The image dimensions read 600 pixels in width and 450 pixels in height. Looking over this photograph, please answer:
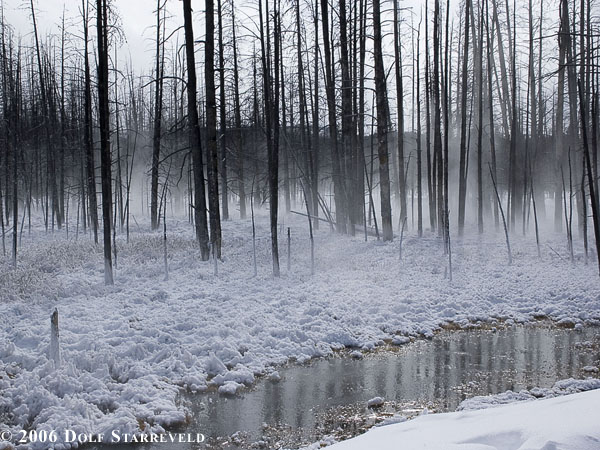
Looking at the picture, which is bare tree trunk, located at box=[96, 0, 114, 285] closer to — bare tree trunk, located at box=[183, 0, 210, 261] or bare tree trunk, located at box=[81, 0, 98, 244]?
bare tree trunk, located at box=[81, 0, 98, 244]

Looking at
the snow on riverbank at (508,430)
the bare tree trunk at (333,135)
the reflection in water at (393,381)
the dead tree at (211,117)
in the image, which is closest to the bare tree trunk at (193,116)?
the dead tree at (211,117)

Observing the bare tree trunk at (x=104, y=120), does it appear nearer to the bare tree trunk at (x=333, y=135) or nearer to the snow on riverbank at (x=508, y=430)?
the bare tree trunk at (x=333, y=135)

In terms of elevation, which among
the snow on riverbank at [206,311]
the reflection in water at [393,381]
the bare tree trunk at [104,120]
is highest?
the bare tree trunk at [104,120]

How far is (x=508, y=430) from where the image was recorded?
10.7 ft

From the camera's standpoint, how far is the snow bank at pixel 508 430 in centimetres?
292

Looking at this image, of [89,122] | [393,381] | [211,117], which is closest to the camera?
[393,381]

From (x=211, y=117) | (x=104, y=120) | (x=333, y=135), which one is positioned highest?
(x=333, y=135)

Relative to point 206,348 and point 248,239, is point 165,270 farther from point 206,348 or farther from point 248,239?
point 248,239

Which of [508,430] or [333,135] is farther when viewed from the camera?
[333,135]

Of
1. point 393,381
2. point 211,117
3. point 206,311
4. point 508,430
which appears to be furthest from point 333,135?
point 508,430

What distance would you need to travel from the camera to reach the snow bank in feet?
9.57

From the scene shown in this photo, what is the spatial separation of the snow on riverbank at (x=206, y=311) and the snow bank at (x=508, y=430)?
2926mm

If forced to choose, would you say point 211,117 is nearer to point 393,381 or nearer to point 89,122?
point 89,122

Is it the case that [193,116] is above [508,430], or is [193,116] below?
above
